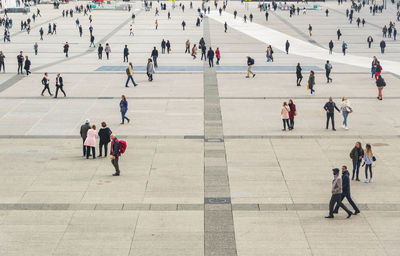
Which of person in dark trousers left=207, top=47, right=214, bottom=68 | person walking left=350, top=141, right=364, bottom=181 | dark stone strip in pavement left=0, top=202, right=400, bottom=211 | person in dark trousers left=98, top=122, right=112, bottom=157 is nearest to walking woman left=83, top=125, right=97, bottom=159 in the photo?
person in dark trousers left=98, top=122, right=112, bottom=157

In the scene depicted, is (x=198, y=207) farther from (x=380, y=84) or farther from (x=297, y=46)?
(x=297, y=46)

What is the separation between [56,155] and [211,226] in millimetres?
7149

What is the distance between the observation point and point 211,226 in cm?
1335

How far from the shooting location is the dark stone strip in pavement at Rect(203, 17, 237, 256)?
12.5 meters

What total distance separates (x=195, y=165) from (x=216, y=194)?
2.52m

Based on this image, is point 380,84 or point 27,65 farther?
point 27,65

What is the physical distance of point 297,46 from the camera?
50.3m

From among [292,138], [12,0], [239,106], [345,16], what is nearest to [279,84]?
[239,106]

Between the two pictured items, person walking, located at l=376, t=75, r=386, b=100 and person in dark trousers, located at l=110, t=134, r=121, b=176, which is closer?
person in dark trousers, located at l=110, t=134, r=121, b=176

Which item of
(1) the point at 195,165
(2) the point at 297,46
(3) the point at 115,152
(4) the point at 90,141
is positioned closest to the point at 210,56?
(2) the point at 297,46

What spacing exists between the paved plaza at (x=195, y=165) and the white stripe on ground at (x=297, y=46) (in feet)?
3.42

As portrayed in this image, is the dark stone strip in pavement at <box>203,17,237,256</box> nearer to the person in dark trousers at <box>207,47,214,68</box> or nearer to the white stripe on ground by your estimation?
the person in dark trousers at <box>207,47,214,68</box>

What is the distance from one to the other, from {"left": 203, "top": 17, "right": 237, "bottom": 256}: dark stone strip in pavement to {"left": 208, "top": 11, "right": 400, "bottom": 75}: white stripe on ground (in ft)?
54.5

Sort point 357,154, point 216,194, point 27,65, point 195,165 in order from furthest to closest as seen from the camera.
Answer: point 27,65, point 195,165, point 357,154, point 216,194
